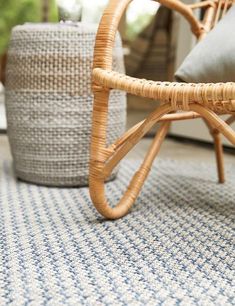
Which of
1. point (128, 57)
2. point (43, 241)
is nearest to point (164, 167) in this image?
point (43, 241)

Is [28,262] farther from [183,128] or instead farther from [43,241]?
[183,128]

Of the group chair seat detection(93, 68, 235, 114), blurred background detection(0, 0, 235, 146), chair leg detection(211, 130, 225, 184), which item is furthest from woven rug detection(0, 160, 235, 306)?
blurred background detection(0, 0, 235, 146)

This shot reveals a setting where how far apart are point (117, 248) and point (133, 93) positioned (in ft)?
0.93

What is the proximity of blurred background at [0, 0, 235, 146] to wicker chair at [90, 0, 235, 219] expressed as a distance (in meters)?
0.96

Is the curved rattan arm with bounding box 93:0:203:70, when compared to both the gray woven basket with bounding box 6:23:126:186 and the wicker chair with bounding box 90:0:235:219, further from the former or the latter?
the gray woven basket with bounding box 6:23:126:186

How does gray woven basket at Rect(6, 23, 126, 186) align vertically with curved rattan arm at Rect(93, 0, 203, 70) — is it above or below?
below

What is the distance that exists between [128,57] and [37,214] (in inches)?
71.8

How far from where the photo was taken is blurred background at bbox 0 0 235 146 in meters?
2.17

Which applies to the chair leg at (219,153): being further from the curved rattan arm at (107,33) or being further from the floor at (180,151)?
the curved rattan arm at (107,33)

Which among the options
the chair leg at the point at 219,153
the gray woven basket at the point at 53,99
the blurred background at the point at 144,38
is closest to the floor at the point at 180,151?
the blurred background at the point at 144,38

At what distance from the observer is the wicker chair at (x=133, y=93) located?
72 centimetres

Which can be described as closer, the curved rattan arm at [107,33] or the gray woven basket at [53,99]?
the curved rattan arm at [107,33]

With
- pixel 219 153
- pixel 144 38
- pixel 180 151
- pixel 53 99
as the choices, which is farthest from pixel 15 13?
pixel 219 153

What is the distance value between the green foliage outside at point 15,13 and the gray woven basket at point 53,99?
6.60ft
